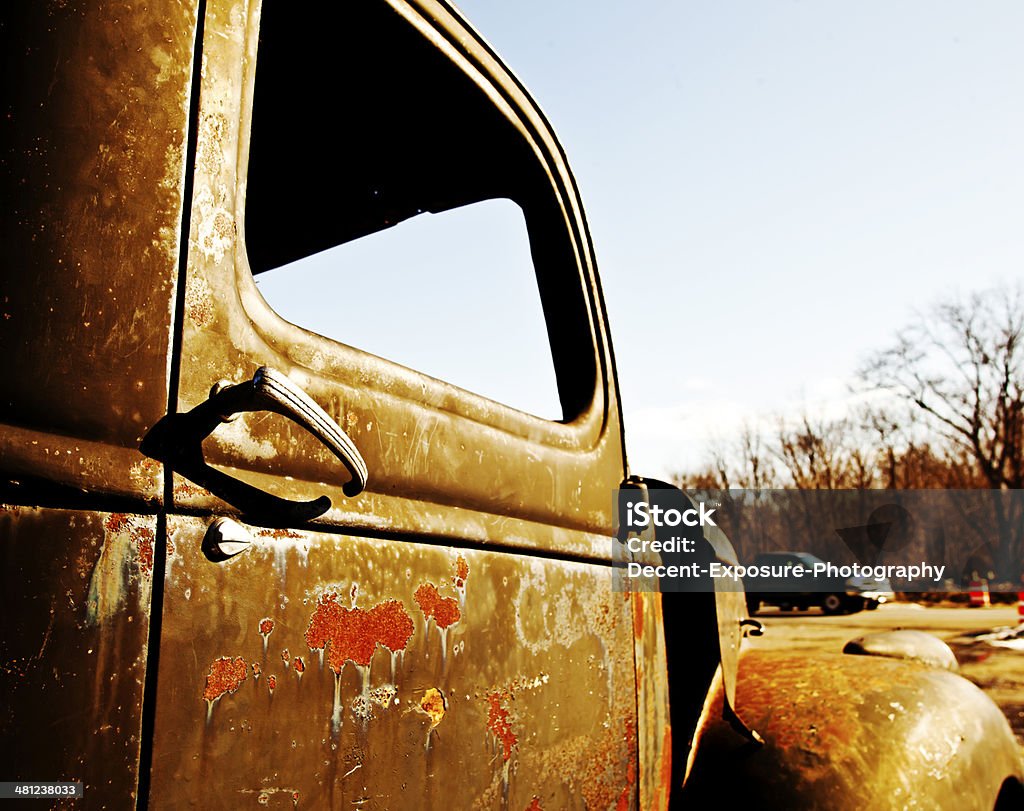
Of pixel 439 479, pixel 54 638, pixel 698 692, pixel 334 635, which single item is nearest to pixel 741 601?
pixel 698 692

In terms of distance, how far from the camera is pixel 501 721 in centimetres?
126

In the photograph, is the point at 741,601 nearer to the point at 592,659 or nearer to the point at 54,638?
the point at 592,659

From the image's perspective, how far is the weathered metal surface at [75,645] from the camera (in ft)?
2.40

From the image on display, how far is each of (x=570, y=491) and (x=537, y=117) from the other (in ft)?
2.57

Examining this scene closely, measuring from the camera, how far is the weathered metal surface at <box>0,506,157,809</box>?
0.73 m

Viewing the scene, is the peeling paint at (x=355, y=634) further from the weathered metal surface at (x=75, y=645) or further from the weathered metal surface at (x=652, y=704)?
the weathered metal surface at (x=652, y=704)

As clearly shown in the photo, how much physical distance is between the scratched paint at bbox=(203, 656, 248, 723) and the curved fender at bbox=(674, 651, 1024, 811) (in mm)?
1257

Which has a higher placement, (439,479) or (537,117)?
(537,117)

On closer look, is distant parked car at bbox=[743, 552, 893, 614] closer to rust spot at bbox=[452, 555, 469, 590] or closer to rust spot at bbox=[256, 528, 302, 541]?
rust spot at bbox=[452, 555, 469, 590]

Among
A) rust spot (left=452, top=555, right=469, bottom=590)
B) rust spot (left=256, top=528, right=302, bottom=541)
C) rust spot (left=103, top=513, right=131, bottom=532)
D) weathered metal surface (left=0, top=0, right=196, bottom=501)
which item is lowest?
rust spot (left=452, top=555, right=469, bottom=590)

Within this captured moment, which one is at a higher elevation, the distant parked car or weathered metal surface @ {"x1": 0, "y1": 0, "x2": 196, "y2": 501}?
weathered metal surface @ {"x1": 0, "y1": 0, "x2": 196, "y2": 501}

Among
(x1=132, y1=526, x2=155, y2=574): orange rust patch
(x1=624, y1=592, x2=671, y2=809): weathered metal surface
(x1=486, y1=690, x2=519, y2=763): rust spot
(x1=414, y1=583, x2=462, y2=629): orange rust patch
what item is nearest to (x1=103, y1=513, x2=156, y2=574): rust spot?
(x1=132, y1=526, x2=155, y2=574): orange rust patch

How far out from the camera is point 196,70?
38.6 inches

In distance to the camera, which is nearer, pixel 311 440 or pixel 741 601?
pixel 311 440
